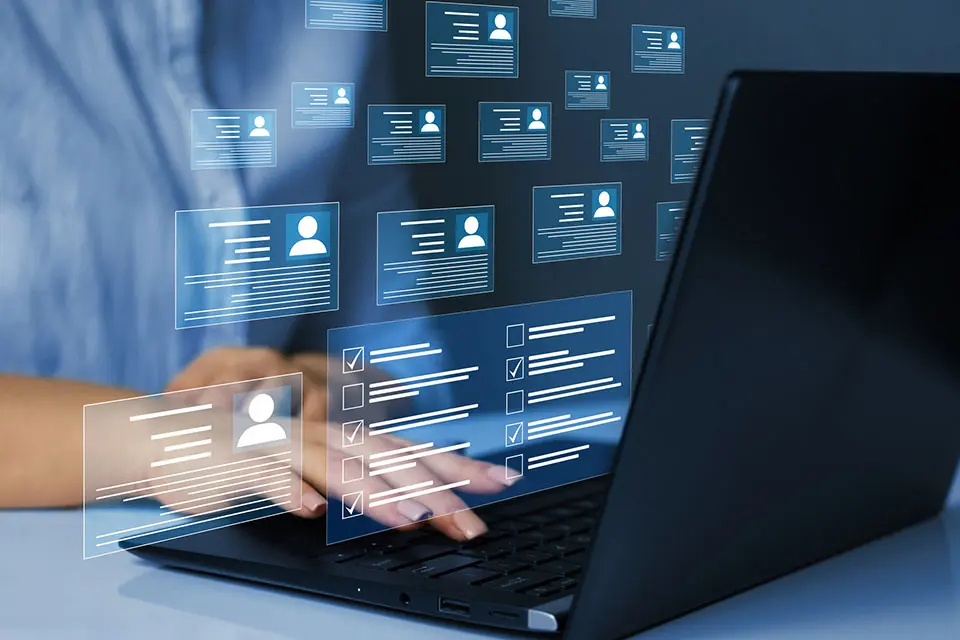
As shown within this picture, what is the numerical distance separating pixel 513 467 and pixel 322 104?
236 mm

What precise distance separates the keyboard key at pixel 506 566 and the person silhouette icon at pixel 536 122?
0.78ft

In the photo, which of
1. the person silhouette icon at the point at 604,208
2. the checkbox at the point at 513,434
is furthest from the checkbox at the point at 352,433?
the person silhouette icon at the point at 604,208

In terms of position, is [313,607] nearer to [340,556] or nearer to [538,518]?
[340,556]

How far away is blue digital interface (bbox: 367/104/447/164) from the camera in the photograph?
635 mm

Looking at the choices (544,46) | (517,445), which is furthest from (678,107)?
(517,445)

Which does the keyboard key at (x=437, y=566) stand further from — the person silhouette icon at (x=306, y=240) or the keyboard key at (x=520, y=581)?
the person silhouette icon at (x=306, y=240)

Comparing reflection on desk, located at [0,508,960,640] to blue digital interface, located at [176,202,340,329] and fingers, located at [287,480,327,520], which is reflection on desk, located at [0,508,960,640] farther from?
blue digital interface, located at [176,202,340,329]

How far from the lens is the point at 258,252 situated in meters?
0.58

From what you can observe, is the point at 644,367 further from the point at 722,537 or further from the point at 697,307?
the point at 722,537

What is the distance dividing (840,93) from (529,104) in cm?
24

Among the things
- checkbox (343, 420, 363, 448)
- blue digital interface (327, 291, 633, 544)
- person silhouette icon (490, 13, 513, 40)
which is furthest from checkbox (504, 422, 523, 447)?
person silhouette icon (490, 13, 513, 40)

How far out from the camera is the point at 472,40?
0.70 metres

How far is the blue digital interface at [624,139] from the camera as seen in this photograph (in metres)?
0.77

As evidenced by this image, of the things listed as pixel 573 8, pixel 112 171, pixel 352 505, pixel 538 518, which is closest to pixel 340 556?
pixel 352 505
